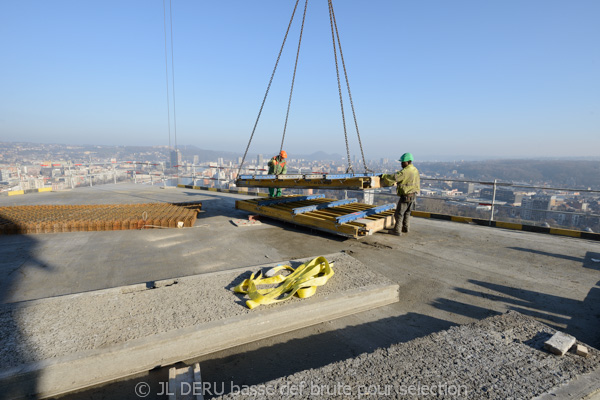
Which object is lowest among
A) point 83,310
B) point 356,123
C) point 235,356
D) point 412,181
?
point 235,356

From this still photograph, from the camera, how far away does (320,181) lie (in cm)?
727

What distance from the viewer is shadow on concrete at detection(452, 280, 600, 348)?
132 inches

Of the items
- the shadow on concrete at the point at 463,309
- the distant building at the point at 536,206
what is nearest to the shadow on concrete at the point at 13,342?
the shadow on concrete at the point at 463,309

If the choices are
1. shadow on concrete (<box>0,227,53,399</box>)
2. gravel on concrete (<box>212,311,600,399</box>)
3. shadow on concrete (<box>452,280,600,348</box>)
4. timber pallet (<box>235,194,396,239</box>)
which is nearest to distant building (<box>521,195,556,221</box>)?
timber pallet (<box>235,194,396,239</box>)

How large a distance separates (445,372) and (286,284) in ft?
6.15

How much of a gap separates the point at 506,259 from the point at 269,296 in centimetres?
501

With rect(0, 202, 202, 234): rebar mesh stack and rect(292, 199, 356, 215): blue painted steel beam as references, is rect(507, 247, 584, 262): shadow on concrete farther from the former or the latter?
rect(0, 202, 202, 234): rebar mesh stack

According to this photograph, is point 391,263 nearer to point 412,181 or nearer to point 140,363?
point 412,181

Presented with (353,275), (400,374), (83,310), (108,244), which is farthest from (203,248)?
(400,374)

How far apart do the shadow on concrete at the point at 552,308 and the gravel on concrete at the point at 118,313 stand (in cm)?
125

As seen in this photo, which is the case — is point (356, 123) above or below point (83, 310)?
above

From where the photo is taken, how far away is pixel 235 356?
2809mm

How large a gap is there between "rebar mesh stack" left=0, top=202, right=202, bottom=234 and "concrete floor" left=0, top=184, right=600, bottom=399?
30cm

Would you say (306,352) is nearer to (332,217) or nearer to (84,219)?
(332,217)
